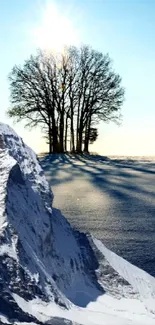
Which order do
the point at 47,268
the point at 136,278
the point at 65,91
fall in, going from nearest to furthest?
the point at 47,268 → the point at 136,278 → the point at 65,91

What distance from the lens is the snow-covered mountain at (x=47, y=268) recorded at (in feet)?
4.29

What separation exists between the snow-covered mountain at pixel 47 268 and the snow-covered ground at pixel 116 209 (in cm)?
115

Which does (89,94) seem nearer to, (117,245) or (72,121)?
(72,121)

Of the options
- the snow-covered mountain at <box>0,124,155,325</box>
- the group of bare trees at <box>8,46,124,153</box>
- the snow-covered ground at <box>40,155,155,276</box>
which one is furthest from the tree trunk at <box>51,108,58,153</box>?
the snow-covered mountain at <box>0,124,155,325</box>

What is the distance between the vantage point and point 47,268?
1.66m

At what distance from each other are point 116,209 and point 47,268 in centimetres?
377

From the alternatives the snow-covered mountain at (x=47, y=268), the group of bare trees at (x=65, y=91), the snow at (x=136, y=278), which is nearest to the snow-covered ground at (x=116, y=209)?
the snow at (x=136, y=278)

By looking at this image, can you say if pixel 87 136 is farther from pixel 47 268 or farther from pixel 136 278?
pixel 47 268

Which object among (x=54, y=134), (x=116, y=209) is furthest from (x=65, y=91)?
(x=116, y=209)

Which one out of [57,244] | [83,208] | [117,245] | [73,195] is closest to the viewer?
[57,244]

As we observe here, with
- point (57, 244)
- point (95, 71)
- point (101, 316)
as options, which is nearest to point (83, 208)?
point (57, 244)

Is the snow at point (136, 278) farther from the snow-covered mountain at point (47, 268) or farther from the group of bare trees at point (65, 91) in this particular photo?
the group of bare trees at point (65, 91)

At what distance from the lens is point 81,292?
5.79 feet

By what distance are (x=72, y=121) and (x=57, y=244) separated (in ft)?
70.4
